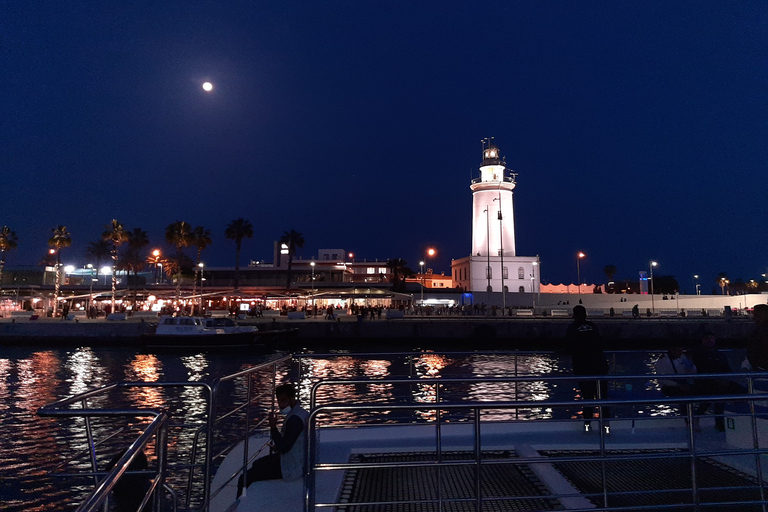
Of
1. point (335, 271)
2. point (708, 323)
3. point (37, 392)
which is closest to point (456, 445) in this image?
point (37, 392)

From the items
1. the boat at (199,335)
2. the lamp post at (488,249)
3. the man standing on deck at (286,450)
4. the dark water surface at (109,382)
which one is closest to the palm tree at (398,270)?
the lamp post at (488,249)

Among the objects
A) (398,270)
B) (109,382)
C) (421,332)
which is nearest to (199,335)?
(109,382)

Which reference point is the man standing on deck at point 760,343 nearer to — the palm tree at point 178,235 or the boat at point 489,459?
the boat at point 489,459

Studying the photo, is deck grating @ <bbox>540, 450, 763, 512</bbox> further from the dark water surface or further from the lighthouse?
the lighthouse

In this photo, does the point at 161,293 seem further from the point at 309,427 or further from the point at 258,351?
the point at 309,427

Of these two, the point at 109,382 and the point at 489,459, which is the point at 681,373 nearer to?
the point at 489,459

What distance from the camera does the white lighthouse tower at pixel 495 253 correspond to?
68688 mm

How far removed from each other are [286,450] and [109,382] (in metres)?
21.3

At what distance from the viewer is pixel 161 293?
236ft

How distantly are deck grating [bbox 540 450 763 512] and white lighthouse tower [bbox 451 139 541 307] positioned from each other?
201 feet

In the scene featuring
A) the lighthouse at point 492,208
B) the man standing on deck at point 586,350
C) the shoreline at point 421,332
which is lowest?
the shoreline at point 421,332

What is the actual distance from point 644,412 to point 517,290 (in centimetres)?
5571

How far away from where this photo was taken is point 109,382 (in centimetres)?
2266

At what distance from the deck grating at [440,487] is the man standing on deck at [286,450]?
0.59 m
